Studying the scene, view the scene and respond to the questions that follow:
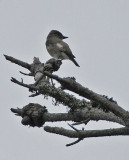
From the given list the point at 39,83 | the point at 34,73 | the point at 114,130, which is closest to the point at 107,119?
the point at 114,130

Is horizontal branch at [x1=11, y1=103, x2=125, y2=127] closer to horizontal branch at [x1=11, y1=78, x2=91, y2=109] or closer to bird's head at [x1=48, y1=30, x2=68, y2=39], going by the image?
horizontal branch at [x1=11, y1=78, x2=91, y2=109]

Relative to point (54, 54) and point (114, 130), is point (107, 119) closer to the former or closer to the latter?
point (114, 130)

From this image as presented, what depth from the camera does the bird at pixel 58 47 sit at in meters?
12.3

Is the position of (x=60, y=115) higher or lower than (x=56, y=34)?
lower

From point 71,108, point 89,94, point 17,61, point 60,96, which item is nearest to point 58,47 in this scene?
point 17,61

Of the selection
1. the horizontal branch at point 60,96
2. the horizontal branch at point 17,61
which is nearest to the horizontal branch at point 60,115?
the horizontal branch at point 60,96

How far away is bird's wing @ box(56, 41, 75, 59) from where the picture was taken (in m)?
12.3

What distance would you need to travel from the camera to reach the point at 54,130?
142 inches

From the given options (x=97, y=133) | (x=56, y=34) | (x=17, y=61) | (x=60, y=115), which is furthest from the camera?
(x=56, y=34)

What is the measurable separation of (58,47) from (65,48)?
0.19 m

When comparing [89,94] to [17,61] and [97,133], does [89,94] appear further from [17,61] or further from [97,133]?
[17,61]

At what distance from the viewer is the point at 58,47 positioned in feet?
41.2

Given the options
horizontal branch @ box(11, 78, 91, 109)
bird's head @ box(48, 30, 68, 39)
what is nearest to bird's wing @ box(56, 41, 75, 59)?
bird's head @ box(48, 30, 68, 39)

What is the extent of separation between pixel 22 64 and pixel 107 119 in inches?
76.7
